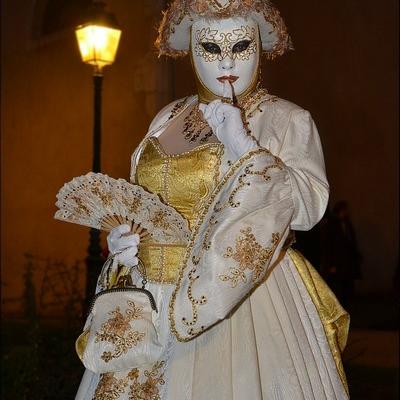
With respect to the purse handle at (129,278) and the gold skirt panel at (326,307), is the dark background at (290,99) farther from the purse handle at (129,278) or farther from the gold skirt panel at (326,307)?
the purse handle at (129,278)

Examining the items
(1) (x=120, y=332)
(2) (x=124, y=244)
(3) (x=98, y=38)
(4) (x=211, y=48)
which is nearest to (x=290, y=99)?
(3) (x=98, y=38)

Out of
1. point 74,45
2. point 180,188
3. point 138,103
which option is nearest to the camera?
point 180,188

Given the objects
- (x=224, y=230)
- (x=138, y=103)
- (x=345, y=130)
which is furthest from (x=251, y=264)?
(x=345, y=130)

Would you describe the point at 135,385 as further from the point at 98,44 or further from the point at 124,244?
the point at 98,44

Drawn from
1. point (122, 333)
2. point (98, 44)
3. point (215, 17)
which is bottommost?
point (122, 333)

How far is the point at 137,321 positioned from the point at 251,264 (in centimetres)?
40

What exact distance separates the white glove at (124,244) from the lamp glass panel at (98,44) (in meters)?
4.40

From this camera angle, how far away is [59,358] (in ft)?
20.1

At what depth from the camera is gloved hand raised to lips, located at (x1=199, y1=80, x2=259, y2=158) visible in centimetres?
282

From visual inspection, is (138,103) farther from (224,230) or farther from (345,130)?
(224,230)

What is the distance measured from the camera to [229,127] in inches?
112

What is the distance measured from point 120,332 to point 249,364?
15.5 inches

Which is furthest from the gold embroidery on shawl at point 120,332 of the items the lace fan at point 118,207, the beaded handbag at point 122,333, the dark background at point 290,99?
the dark background at point 290,99

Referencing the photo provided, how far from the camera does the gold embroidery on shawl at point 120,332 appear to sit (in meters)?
2.79
